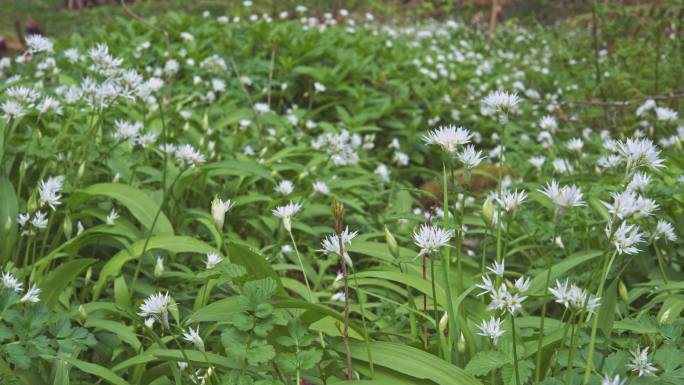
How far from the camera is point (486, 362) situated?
1.23m

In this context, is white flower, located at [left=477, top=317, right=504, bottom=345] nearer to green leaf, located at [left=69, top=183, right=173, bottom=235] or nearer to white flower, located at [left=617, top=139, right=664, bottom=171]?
white flower, located at [left=617, top=139, right=664, bottom=171]

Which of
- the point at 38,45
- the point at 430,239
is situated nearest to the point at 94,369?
the point at 430,239

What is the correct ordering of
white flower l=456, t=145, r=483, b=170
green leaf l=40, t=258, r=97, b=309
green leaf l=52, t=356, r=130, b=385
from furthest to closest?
green leaf l=40, t=258, r=97, b=309
green leaf l=52, t=356, r=130, b=385
white flower l=456, t=145, r=483, b=170

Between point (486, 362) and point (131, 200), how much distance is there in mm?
1430

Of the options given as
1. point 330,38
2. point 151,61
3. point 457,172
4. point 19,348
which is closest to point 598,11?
point 457,172

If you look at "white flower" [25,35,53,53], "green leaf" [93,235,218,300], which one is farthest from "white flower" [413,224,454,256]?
"white flower" [25,35,53,53]

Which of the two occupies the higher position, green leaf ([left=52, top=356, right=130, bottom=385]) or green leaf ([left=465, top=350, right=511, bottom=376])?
green leaf ([left=465, top=350, right=511, bottom=376])

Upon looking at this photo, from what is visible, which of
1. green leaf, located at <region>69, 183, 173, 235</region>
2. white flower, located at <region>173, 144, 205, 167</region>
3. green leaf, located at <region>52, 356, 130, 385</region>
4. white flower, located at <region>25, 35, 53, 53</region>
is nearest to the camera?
green leaf, located at <region>52, 356, 130, 385</region>

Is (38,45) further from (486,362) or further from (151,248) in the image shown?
(486,362)

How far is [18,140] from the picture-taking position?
104 inches

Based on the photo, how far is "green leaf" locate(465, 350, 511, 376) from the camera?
1.21 meters

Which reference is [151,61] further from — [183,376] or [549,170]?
[183,376]

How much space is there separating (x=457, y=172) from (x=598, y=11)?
1.31 m

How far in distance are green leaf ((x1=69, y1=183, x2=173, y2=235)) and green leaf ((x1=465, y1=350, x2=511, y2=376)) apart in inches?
51.7
